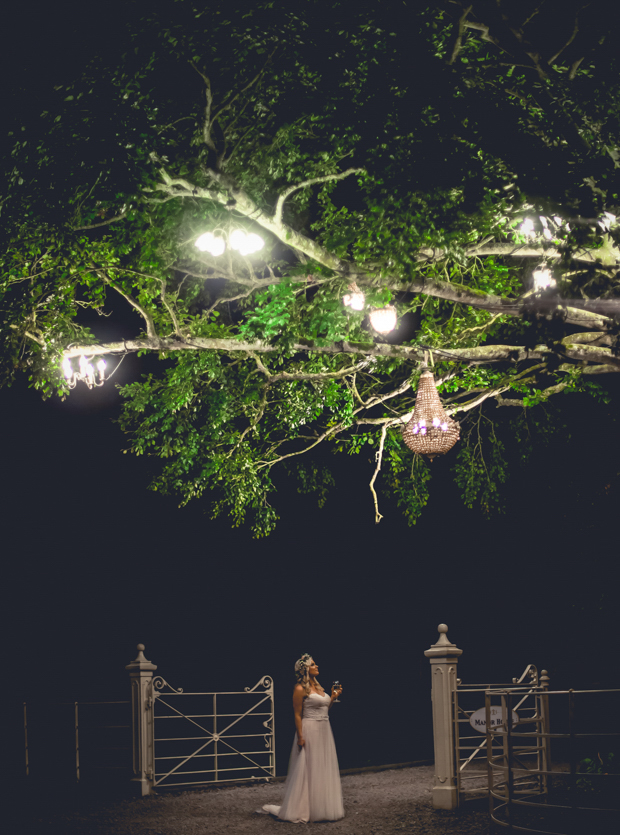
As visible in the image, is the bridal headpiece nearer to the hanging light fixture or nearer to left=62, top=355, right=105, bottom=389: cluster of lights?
left=62, top=355, right=105, bottom=389: cluster of lights

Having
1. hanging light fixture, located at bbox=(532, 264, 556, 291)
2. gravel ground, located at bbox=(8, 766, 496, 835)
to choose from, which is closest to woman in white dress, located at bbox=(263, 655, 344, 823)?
gravel ground, located at bbox=(8, 766, 496, 835)

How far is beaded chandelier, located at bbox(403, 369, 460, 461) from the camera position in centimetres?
782

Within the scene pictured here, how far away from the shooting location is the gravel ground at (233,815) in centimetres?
730

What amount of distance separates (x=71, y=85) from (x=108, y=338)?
31.3ft

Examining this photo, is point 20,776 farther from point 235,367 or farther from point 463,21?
point 463,21

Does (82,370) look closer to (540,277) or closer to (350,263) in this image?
(350,263)

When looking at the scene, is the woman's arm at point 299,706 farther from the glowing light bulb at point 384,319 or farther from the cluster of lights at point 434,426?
the glowing light bulb at point 384,319

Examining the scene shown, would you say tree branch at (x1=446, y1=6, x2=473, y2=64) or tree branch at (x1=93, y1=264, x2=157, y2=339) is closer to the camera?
tree branch at (x1=446, y1=6, x2=473, y2=64)

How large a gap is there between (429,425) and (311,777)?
3.58 m

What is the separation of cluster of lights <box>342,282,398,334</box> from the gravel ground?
462 cm

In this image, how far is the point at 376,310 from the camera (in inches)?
311

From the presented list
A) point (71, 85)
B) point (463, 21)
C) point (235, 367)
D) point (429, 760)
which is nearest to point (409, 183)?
point (463, 21)

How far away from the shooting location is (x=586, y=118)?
6156 millimetres

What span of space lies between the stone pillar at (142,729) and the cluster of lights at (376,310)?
15.8ft
